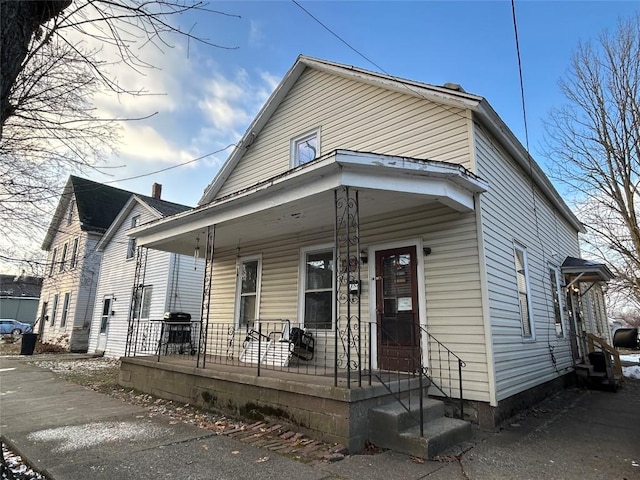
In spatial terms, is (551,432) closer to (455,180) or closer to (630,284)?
(455,180)

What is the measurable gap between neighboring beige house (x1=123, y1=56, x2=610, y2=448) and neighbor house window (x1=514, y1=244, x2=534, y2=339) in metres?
0.05

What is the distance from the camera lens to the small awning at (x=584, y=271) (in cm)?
952

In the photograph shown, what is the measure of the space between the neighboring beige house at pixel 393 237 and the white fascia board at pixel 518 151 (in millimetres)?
37

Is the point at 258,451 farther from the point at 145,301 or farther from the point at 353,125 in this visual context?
the point at 145,301

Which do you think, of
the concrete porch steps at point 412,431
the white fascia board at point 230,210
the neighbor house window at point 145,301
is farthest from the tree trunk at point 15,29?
the neighbor house window at point 145,301

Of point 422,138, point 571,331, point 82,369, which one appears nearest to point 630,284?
point 571,331

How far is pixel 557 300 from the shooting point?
30.2 feet

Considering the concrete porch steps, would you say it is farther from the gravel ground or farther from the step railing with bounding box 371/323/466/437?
the gravel ground

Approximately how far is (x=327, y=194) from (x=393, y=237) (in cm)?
176

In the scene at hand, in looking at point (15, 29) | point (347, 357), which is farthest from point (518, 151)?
point (15, 29)

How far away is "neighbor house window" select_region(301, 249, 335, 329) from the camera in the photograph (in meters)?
7.42

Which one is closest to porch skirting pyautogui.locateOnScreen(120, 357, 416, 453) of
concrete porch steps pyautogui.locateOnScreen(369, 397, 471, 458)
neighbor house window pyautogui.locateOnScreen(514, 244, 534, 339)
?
concrete porch steps pyautogui.locateOnScreen(369, 397, 471, 458)

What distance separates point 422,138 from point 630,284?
10.3 m

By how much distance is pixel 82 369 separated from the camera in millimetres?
11656
